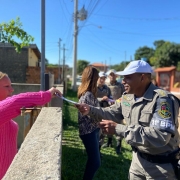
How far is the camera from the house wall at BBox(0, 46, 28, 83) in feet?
36.2

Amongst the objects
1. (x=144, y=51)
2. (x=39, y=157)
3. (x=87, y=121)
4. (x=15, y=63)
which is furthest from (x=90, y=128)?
(x=144, y=51)

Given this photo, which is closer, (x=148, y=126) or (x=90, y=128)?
(x=148, y=126)

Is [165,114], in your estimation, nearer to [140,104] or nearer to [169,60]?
[140,104]

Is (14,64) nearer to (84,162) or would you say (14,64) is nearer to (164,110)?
(84,162)

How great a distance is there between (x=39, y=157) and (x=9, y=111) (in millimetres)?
568

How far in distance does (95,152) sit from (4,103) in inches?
70.4

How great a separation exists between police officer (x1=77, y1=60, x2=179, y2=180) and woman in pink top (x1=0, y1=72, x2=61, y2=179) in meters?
0.68

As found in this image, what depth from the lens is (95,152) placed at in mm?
3244

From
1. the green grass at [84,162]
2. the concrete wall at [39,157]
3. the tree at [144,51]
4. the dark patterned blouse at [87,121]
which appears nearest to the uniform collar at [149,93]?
the concrete wall at [39,157]

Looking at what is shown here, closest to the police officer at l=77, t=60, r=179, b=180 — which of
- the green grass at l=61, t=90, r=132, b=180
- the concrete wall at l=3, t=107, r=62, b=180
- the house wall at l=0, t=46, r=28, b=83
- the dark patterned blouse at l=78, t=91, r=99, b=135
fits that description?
the concrete wall at l=3, t=107, r=62, b=180

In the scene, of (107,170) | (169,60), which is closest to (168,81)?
(169,60)

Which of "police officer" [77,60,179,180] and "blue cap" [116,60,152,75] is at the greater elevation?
"blue cap" [116,60,152,75]

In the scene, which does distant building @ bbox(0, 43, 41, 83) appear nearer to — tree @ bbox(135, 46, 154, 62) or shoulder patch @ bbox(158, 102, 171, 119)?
shoulder patch @ bbox(158, 102, 171, 119)

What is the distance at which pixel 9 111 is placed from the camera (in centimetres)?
177
